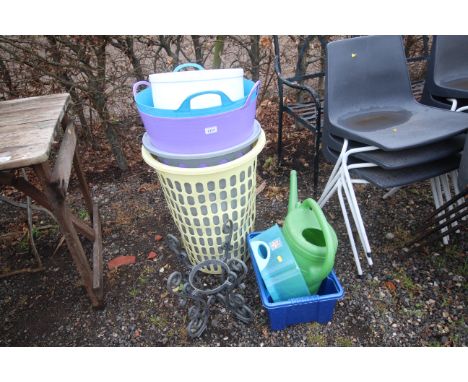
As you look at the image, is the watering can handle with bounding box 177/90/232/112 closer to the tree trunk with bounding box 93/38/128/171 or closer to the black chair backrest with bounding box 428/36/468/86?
the tree trunk with bounding box 93/38/128/171

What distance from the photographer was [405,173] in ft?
4.99

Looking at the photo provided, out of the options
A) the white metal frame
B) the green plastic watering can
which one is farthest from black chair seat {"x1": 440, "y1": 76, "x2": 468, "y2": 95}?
the green plastic watering can

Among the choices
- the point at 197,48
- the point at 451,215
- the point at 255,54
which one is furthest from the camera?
the point at 255,54

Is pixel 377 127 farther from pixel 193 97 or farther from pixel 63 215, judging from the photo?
pixel 63 215

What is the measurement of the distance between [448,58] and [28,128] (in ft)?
8.55

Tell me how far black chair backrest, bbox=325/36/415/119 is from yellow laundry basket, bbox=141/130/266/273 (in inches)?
25.0

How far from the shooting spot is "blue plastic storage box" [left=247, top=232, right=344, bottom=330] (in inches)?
52.9

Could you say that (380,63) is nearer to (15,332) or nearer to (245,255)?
(245,255)

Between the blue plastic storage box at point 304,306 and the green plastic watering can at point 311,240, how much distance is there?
0.22ft

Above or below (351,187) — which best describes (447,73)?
above

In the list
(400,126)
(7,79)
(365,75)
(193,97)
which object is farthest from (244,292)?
(7,79)

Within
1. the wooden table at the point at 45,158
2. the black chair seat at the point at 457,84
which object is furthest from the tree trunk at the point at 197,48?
the black chair seat at the point at 457,84

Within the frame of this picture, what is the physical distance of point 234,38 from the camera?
2.69 m

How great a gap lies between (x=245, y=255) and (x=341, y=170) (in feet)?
2.32
